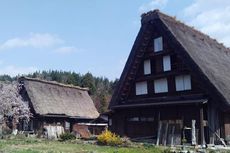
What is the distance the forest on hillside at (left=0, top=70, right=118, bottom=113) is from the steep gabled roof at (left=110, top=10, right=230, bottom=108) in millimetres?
36723

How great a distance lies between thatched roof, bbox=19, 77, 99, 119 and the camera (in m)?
47.3

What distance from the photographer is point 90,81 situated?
9544cm

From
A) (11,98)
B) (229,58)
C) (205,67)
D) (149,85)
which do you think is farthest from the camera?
(11,98)

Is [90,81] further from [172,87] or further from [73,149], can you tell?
[73,149]

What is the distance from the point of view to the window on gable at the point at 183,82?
28.4 meters

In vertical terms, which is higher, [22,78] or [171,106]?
[22,78]

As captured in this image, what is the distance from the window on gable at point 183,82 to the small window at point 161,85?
1296 millimetres

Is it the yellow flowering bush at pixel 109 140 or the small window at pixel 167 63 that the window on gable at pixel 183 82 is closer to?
the small window at pixel 167 63

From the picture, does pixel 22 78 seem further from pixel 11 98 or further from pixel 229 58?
pixel 229 58

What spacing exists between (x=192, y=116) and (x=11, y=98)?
24.3m

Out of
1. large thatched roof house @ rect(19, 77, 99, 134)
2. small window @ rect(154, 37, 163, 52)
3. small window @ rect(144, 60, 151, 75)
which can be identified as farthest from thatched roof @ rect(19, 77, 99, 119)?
small window @ rect(154, 37, 163, 52)

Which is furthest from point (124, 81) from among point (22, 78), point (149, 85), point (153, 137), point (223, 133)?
point (22, 78)

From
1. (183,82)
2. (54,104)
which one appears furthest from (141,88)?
(54,104)

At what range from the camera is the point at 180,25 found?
3381cm
